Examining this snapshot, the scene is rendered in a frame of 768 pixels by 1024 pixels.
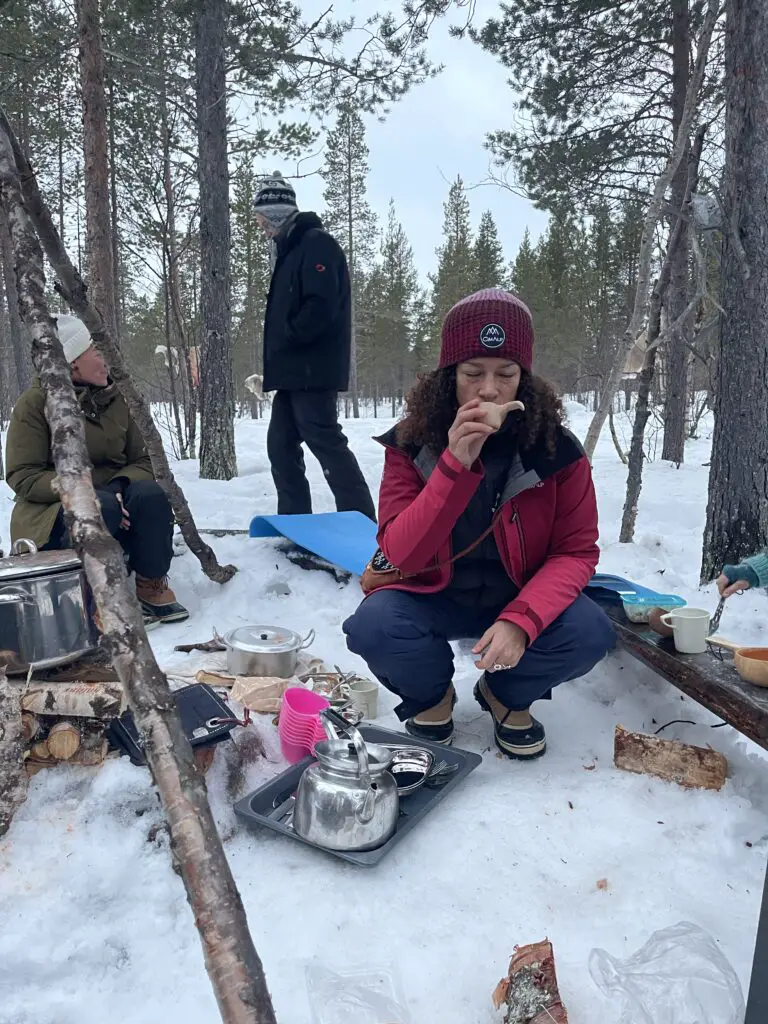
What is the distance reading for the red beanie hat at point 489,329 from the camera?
2.06 m

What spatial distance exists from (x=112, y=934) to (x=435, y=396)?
1642 mm

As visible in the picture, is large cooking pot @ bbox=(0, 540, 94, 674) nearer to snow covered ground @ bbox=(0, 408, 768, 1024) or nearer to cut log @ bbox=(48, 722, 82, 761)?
cut log @ bbox=(48, 722, 82, 761)

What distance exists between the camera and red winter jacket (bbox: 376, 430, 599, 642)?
2.05 m

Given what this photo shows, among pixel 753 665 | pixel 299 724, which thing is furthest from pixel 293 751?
pixel 753 665

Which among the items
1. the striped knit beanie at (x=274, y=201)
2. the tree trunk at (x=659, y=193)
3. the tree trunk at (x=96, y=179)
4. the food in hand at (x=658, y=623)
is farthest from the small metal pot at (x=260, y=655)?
the striped knit beanie at (x=274, y=201)

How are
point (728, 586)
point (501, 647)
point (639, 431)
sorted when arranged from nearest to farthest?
point (501, 647), point (728, 586), point (639, 431)

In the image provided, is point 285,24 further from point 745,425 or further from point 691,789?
point 691,789

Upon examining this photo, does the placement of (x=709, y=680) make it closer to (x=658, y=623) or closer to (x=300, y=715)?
(x=658, y=623)

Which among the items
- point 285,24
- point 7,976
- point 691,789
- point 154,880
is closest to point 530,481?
point 691,789

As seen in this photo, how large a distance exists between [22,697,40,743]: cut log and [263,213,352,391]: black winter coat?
2.65 m

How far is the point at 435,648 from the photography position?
2.21 metres

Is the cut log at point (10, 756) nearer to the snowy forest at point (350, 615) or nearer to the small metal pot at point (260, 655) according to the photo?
the snowy forest at point (350, 615)

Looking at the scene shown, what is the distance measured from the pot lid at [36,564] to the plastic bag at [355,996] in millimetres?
1514

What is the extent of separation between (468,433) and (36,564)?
1.53 meters
